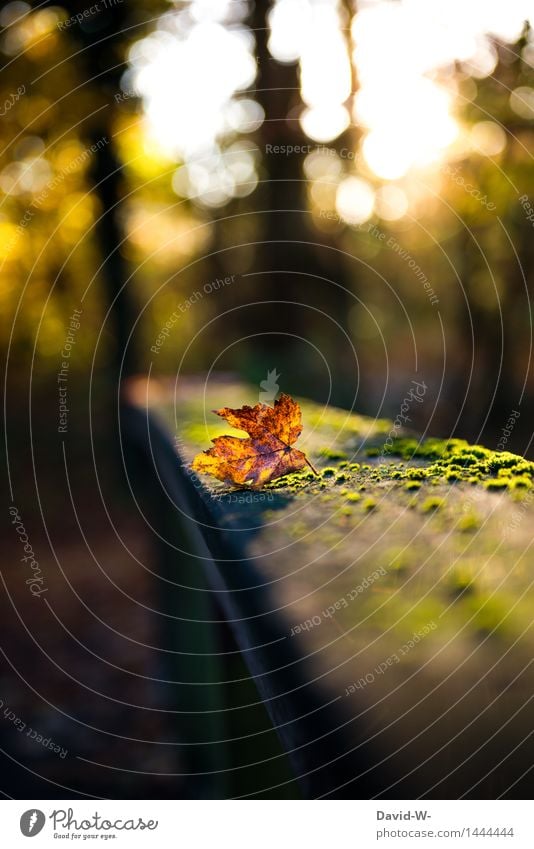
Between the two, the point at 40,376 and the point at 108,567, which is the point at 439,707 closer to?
the point at 108,567

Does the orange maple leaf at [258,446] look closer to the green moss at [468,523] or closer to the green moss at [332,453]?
the green moss at [332,453]

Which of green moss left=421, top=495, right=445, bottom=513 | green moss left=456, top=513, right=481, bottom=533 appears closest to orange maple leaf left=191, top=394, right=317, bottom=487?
green moss left=421, top=495, right=445, bottom=513

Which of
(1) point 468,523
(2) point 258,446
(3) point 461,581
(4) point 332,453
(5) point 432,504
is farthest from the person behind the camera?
(4) point 332,453

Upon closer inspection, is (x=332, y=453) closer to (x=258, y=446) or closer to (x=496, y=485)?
(x=258, y=446)

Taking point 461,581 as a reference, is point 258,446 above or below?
above
